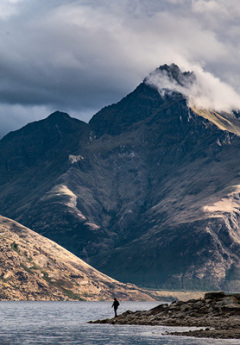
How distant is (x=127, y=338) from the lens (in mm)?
123438

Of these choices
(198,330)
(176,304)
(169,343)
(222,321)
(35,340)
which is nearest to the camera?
(169,343)

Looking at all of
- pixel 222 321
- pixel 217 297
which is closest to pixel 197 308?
pixel 217 297

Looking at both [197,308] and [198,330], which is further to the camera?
[197,308]

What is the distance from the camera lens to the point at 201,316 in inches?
6058

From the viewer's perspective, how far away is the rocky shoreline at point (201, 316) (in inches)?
5090

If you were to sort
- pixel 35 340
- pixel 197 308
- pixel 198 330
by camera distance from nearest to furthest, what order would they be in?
1. pixel 35 340
2. pixel 198 330
3. pixel 197 308

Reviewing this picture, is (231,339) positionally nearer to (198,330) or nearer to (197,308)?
(198,330)

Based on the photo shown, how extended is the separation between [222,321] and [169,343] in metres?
32.3

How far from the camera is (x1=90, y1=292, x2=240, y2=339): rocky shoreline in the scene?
129m

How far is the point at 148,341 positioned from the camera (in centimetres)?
11719

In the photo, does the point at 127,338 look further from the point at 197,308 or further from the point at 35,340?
the point at 197,308

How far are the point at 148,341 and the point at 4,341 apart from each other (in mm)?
28868

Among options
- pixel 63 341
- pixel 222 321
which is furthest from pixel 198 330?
pixel 63 341

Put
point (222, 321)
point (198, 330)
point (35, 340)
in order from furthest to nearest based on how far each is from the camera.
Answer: point (222, 321), point (198, 330), point (35, 340)
